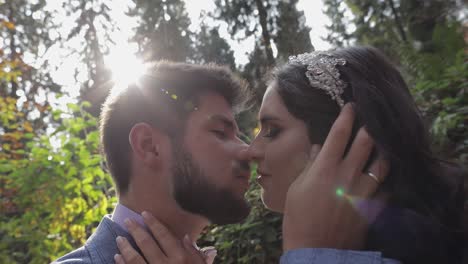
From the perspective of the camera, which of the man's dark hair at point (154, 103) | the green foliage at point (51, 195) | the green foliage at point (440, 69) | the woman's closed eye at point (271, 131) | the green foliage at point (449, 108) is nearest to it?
the woman's closed eye at point (271, 131)

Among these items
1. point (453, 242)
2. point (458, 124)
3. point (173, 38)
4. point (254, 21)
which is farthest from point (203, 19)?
point (453, 242)

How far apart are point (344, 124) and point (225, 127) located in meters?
1.14

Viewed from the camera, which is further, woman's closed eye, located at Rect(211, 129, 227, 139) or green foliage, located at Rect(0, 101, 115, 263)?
green foliage, located at Rect(0, 101, 115, 263)

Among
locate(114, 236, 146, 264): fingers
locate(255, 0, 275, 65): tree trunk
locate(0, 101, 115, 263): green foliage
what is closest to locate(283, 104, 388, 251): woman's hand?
locate(114, 236, 146, 264): fingers

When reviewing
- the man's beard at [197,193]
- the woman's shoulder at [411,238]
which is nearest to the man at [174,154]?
the man's beard at [197,193]

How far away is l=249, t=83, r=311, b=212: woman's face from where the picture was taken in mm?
1719

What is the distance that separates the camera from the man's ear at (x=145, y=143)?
7.80 ft

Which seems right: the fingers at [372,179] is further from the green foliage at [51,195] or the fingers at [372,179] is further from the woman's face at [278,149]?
the green foliage at [51,195]

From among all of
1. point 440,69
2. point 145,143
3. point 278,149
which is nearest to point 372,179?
point 278,149

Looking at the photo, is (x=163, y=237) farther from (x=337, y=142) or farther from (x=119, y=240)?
(x=337, y=142)

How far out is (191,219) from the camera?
93.9 inches

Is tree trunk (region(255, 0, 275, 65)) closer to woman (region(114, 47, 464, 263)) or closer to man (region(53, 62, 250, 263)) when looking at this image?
man (region(53, 62, 250, 263))

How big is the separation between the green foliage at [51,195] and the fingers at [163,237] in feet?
9.89

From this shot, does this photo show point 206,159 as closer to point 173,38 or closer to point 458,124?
point 458,124
